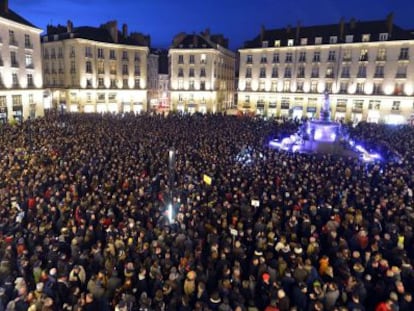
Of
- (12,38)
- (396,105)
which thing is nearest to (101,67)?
(12,38)

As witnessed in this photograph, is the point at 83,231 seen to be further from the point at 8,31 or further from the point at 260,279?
the point at 8,31

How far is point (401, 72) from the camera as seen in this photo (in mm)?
49312

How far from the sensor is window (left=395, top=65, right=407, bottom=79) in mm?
48953

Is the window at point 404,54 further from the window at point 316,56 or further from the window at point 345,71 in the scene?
the window at point 316,56

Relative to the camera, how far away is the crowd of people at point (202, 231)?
26.1 feet

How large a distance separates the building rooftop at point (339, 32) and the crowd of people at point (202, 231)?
37622 mm

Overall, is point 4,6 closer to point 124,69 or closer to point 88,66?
point 88,66

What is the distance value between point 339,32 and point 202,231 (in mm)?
53051

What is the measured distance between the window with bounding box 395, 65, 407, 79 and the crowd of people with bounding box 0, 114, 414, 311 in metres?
34.8

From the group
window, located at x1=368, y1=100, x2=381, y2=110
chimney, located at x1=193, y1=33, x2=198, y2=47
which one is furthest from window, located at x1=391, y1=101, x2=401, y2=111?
chimney, located at x1=193, y1=33, x2=198, y2=47

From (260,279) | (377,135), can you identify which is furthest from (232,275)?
(377,135)

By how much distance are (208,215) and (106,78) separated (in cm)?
5341

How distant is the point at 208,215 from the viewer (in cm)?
1278

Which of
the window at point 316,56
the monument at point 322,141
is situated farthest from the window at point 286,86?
the monument at point 322,141
